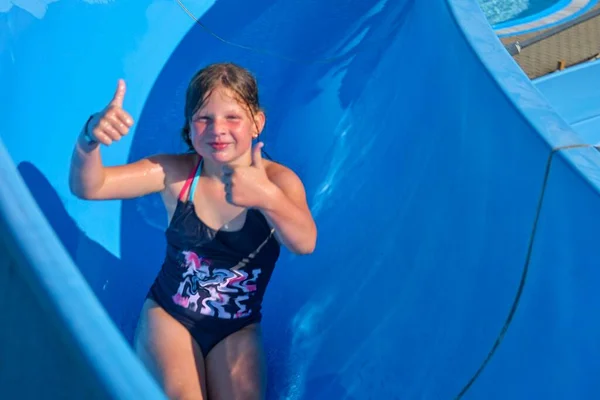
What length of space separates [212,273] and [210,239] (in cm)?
8

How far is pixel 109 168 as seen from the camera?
1.58m

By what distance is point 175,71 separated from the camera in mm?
2174

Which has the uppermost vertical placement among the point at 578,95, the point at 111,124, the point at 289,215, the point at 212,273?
the point at 111,124

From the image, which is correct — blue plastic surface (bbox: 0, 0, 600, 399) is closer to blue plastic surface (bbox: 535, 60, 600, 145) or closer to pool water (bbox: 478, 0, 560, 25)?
blue plastic surface (bbox: 535, 60, 600, 145)

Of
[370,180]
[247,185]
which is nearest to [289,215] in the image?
[247,185]

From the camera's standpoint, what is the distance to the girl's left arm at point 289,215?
143cm

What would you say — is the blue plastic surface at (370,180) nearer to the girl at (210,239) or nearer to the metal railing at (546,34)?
the girl at (210,239)

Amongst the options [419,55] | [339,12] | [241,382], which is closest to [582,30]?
[339,12]

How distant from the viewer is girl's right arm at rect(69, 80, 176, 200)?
1.38 m

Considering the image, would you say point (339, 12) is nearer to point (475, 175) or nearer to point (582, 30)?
point (475, 175)

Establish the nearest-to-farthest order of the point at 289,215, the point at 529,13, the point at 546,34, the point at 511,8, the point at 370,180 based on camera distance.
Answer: the point at 289,215
the point at 370,180
the point at 546,34
the point at 529,13
the point at 511,8

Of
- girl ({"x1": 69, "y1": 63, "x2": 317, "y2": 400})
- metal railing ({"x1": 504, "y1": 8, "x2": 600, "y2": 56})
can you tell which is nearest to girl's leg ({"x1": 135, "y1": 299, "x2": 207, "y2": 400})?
girl ({"x1": 69, "y1": 63, "x2": 317, "y2": 400})

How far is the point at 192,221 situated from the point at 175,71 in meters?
0.72

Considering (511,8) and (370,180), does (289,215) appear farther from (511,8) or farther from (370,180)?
(511,8)
